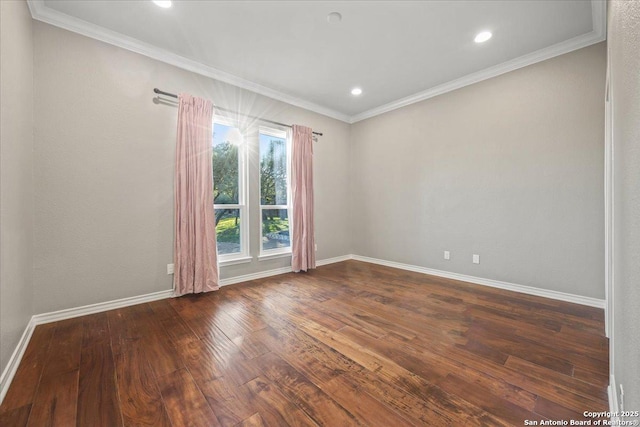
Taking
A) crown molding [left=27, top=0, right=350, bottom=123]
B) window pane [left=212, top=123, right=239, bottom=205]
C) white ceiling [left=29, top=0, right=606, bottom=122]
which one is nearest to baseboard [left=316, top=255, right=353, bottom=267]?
window pane [left=212, top=123, right=239, bottom=205]

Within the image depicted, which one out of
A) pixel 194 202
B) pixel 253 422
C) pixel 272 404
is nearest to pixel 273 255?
pixel 194 202

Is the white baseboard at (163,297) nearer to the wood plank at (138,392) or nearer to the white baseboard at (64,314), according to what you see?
the white baseboard at (64,314)

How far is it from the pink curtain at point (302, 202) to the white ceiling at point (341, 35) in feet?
3.05

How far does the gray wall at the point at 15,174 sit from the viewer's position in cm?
155

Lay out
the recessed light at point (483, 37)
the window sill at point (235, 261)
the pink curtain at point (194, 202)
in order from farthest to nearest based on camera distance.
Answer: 1. the window sill at point (235, 261)
2. the pink curtain at point (194, 202)
3. the recessed light at point (483, 37)

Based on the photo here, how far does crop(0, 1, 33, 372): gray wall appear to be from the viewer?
1554mm

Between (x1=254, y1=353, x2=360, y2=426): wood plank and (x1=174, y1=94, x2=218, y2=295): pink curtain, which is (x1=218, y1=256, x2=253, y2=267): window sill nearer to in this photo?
(x1=174, y1=94, x2=218, y2=295): pink curtain

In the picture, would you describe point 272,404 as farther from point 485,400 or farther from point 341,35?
point 341,35

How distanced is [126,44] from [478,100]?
14.1 ft

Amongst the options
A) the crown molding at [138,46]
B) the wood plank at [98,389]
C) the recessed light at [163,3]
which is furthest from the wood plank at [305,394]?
the crown molding at [138,46]

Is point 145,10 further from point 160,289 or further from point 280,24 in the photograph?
point 160,289

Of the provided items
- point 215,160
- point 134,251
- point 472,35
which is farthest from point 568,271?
point 134,251

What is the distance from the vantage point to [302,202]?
418 cm

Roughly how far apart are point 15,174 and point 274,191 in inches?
108
